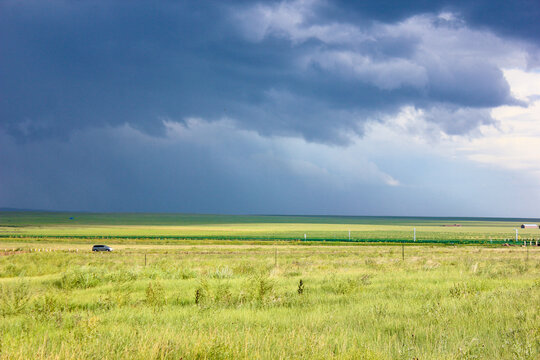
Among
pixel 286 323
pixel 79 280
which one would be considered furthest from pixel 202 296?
pixel 79 280

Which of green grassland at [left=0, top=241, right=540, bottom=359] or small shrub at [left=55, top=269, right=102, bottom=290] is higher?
green grassland at [left=0, top=241, right=540, bottom=359]

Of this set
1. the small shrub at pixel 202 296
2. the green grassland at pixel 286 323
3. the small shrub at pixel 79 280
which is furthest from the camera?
the small shrub at pixel 79 280

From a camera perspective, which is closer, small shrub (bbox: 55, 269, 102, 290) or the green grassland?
the green grassland

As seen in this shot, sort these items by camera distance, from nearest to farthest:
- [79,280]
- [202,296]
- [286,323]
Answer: [286,323]
[202,296]
[79,280]

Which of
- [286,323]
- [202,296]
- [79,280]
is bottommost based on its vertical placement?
[79,280]

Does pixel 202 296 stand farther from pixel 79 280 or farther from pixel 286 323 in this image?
pixel 79 280

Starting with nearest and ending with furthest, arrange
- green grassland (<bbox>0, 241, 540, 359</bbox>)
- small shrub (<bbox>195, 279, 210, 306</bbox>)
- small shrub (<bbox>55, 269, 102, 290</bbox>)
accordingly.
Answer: green grassland (<bbox>0, 241, 540, 359</bbox>)
small shrub (<bbox>195, 279, 210, 306</bbox>)
small shrub (<bbox>55, 269, 102, 290</bbox>)

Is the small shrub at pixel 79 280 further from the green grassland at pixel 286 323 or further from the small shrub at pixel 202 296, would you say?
the small shrub at pixel 202 296

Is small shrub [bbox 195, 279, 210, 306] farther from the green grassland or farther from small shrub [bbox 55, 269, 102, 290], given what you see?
small shrub [bbox 55, 269, 102, 290]

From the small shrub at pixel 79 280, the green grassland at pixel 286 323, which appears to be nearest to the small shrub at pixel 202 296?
the green grassland at pixel 286 323

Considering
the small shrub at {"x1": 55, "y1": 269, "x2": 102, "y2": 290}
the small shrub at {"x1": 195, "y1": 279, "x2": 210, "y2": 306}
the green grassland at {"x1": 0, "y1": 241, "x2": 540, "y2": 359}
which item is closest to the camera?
the green grassland at {"x1": 0, "y1": 241, "x2": 540, "y2": 359}

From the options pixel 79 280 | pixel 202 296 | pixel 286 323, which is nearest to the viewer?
pixel 286 323

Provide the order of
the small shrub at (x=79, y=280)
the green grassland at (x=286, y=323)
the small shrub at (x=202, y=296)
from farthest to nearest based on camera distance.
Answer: the small shrub at (x=79, y=280) → the small shrub at (x=202, y=296) → the green grassland at (x=286, y=323)

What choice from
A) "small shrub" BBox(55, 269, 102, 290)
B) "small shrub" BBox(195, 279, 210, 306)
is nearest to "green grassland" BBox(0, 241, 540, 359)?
"small shrub" BBox(195, 279, 210, 306)
